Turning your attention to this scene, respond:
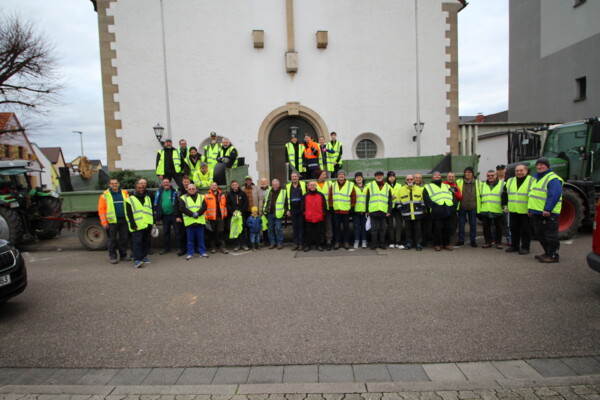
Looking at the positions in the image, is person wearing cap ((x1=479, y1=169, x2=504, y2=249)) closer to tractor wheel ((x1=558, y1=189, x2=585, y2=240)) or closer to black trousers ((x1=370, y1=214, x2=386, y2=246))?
tractor wheel ((x1=558, y1=189, x2=585, y2=240))

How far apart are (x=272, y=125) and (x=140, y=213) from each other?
22.0ft

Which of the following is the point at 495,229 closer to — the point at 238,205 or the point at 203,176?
the point at 238,205

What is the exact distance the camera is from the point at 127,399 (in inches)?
105

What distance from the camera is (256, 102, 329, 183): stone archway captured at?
40.5ft

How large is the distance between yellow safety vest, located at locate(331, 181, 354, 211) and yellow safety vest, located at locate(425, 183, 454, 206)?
1.62 metres

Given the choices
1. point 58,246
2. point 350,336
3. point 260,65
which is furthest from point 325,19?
point 350,336

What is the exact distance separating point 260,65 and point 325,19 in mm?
2810

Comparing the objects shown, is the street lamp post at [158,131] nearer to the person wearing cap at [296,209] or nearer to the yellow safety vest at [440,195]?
the person wearing cap at [296,209]

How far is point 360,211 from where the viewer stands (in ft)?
24.7

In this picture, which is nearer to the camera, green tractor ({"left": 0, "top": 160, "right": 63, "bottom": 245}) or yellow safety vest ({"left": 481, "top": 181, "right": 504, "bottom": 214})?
yellow safety vest ({"left": 481, "top": 181, "right": 504, "bottom": 214})

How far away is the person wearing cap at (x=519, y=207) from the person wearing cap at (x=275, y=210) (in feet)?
14.8

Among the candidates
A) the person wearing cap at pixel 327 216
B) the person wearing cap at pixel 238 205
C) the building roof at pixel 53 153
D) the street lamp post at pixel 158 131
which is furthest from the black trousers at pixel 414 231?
the building roof at pixel 53 153

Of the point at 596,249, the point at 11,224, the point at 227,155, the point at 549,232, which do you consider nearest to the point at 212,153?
the point at 227,155

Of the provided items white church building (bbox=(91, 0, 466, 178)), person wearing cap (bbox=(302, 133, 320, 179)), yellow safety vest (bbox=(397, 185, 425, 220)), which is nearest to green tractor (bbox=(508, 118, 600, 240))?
yellow safety vest (bbox=(397, 185, 425, 220))
